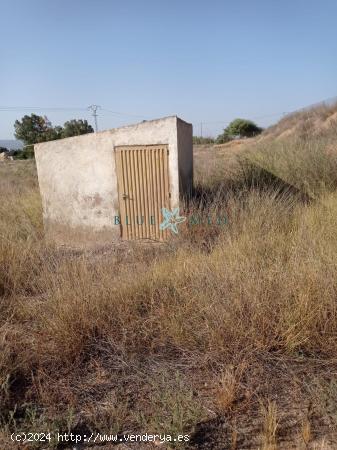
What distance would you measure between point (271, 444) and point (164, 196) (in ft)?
14.1

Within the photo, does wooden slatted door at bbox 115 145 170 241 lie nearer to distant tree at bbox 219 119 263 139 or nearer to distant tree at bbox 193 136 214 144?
distant tree at bbox 193 136 214 144

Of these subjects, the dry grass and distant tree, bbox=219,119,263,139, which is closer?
the dry grass

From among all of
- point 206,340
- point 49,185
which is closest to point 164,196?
point 49,185

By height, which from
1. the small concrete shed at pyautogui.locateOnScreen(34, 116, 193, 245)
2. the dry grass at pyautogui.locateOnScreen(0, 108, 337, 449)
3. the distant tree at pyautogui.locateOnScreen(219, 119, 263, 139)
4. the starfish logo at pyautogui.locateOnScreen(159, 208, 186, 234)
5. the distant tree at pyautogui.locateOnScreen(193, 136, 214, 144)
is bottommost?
the dry grass at pyautogui.locateOnScreen(0, 108, 337, 449)

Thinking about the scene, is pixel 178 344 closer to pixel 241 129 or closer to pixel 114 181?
pixel 114 181

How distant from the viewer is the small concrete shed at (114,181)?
561 centimetres

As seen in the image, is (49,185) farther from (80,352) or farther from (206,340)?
(206,340)

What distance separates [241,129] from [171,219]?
34.2 m

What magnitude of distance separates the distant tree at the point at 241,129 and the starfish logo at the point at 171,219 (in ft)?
108

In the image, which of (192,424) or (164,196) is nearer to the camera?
(192,424)

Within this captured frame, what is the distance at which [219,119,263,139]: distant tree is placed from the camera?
37.1 metres

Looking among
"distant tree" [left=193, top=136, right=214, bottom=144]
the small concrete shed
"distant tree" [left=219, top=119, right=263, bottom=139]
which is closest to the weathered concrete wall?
the small concrete shed

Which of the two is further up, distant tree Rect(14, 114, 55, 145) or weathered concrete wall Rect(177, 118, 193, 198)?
distant tree Rect(14, 114, 55, 145)

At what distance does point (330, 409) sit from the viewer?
210 centimetres
